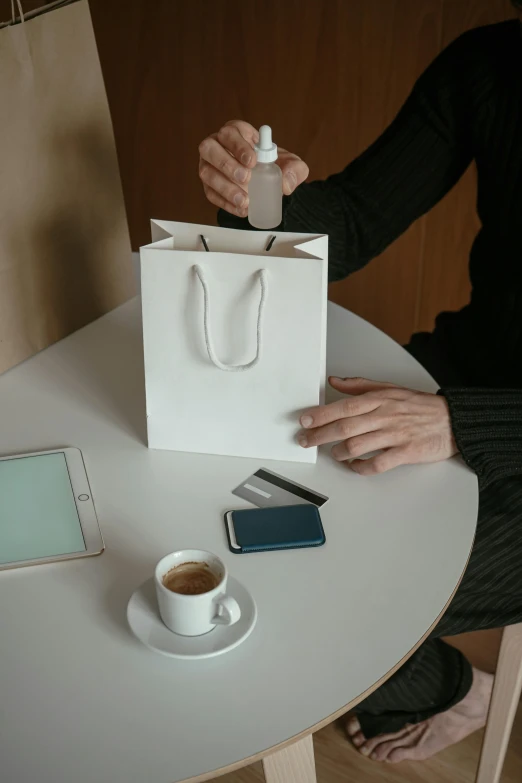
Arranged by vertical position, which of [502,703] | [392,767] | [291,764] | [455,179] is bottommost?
[392,767]

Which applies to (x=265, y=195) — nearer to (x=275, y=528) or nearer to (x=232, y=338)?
(x=232, y=338)

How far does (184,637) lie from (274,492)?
234mm

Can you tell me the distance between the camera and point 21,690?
713mm

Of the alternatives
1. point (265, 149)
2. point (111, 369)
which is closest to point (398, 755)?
point (111, 369)

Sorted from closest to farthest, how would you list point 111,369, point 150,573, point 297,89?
point 150,573 → point 111,369 → point 297,89

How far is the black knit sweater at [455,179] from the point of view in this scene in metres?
1.37

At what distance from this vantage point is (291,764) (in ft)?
2.65

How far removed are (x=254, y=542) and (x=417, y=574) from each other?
0.54 feet

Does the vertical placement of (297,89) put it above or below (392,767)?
above

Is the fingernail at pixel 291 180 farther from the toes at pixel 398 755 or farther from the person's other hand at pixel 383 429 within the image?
the toes at pixel 398 755

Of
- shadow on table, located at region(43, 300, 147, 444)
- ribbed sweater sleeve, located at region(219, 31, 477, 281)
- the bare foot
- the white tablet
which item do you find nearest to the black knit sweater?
ribbed sweater sleeve, located at region(219, 31, 477, 281)

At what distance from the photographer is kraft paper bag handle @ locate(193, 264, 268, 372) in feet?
2.89

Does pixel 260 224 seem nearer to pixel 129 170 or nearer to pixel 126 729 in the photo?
pixel 126 729

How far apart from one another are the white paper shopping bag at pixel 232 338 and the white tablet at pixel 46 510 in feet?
0.38
